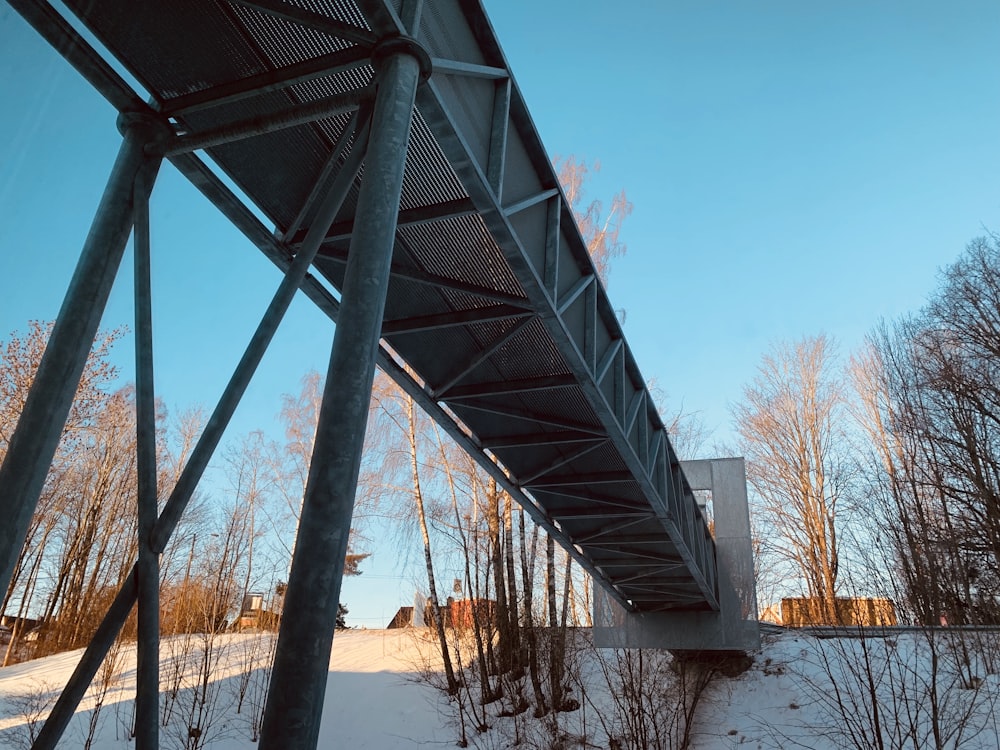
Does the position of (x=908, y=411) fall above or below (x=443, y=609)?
above

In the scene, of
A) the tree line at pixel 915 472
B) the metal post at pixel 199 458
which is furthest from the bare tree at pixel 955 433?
the metal post at pixel 199 458

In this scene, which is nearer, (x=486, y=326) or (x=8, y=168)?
(x=8, y=168)

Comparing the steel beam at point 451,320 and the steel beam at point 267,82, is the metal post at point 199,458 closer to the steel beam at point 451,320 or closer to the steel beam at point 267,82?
the steel beam at point 267,82

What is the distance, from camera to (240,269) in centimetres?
839

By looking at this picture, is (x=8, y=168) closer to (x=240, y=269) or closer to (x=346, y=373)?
(x=346, y=373)

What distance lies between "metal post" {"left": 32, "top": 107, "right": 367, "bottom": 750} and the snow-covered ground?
393 inches

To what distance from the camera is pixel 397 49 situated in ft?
13.4

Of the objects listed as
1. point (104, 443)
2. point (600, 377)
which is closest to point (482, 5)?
point (600, 377)

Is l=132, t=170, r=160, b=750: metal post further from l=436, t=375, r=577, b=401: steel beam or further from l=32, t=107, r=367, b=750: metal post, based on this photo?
l=436, t=375, r=577, b=401: steel beam

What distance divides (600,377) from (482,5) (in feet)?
14.8

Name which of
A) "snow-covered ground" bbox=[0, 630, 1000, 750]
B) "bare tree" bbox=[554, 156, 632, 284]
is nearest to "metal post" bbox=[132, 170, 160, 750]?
"snow-covered ground" bbox=[0, 630, 1000, 750]

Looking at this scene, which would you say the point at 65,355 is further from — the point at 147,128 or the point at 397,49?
the point at 397,49

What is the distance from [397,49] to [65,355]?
8.79ft

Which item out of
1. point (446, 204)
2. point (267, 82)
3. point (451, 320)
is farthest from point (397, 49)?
point (451, 320)
